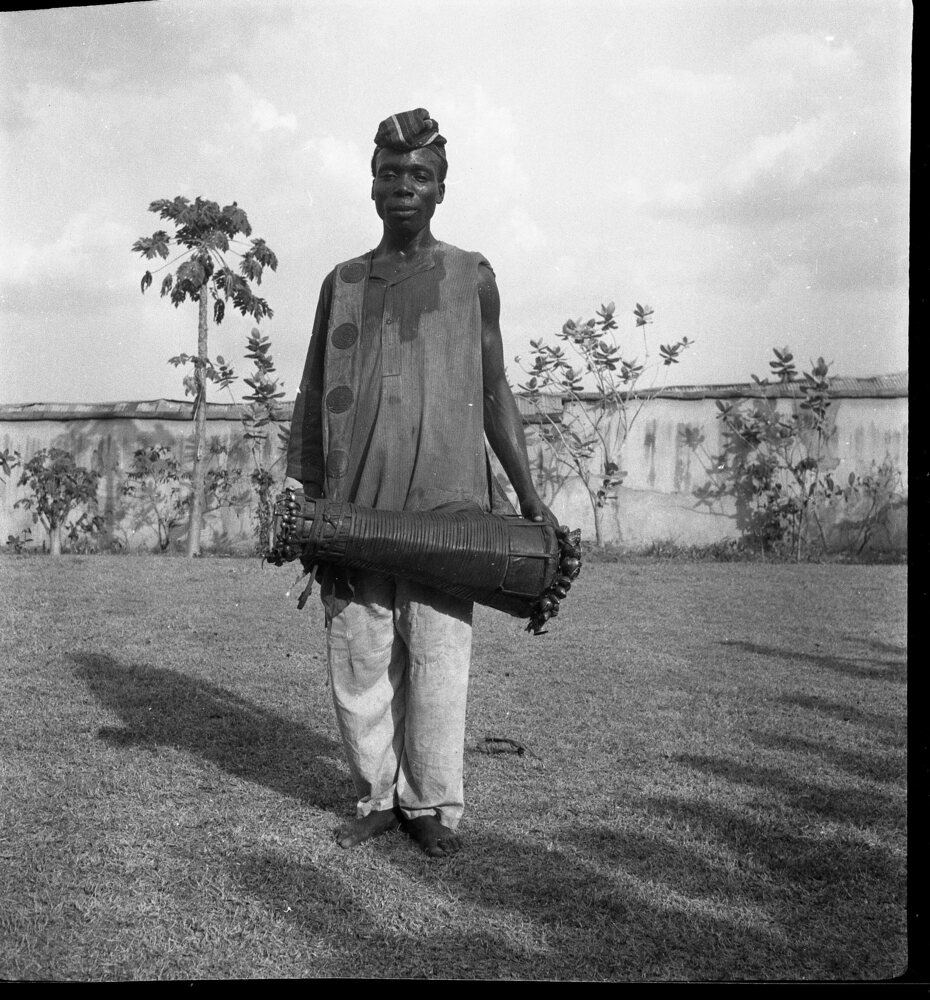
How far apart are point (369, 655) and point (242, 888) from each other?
83 cm

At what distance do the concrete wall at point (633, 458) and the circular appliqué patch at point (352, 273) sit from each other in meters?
9.67

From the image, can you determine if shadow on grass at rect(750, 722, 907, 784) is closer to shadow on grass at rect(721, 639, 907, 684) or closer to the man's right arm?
shadow on grass at rect(721, 639, 907, 684)

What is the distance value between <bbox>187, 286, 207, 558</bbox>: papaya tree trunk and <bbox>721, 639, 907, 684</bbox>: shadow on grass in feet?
23.1

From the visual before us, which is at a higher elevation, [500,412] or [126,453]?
[126,453]

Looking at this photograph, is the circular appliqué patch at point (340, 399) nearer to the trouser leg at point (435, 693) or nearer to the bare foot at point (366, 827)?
the trouser leg at point (435, 693)

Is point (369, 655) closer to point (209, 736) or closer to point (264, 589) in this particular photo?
point (209, 736)

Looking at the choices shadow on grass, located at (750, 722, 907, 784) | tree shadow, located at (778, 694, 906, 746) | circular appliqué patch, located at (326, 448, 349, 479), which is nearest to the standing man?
circular appliqué patch, located at (326, 448, 349, 479)

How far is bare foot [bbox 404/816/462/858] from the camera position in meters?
3.44

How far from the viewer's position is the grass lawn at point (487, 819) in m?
2.84

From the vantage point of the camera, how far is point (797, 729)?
5.23 m

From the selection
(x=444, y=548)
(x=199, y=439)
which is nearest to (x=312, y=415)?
(x=444, y=548)

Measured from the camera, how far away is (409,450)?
3.52 metres

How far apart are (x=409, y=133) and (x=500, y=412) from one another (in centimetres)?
97

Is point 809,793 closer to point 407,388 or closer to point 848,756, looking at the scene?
point 848,756
